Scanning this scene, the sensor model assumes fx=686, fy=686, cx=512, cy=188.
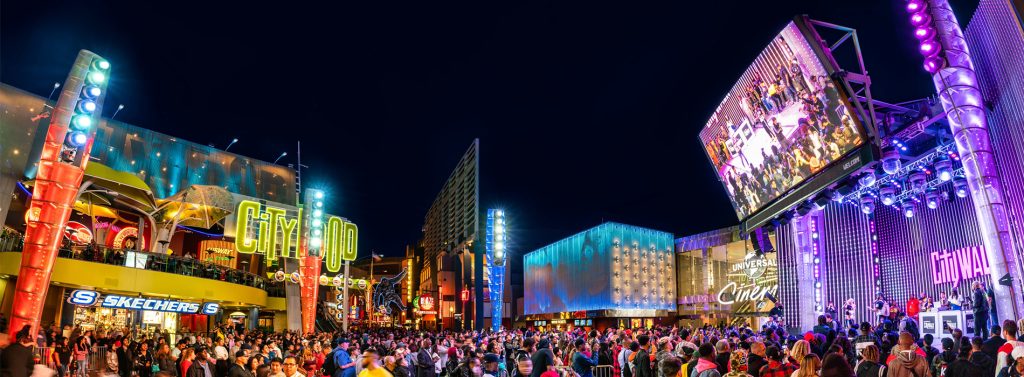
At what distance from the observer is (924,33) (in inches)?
550

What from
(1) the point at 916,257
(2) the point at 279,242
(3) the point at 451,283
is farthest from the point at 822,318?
(3) the point at 451,283

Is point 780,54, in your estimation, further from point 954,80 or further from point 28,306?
point 28,306

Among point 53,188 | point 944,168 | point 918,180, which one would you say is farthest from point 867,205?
point 53,188

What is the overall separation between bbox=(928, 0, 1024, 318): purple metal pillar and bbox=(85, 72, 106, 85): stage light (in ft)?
67.0

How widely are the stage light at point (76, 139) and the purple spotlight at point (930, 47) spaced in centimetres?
2020

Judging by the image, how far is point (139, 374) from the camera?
18094 mm

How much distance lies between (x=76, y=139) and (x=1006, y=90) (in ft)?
71.7

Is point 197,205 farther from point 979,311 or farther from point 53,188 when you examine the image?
point 979,311

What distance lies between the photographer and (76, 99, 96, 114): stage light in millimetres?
18344

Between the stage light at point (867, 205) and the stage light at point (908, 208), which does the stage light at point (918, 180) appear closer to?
the stage light at point (908, 208)

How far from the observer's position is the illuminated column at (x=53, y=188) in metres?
17.4

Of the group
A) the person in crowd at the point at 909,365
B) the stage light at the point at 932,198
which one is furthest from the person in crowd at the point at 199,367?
the stage light at the point at 932,198

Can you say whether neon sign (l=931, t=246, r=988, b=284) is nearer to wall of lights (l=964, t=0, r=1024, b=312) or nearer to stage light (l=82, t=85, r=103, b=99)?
wall of lights (l=964, t=0, r=1024, b=312)

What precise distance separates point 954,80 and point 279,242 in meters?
34.7
